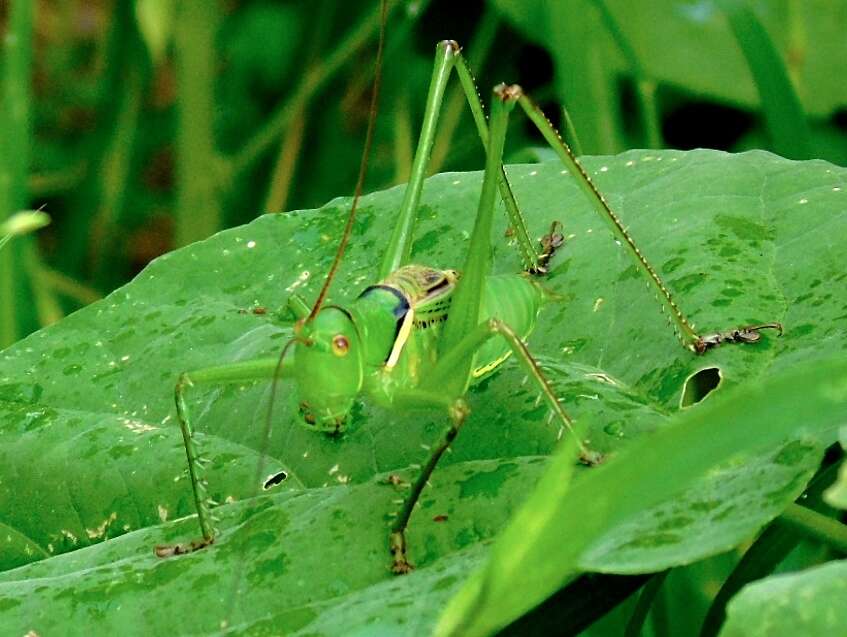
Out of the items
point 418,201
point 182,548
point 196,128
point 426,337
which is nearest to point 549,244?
point 418,201

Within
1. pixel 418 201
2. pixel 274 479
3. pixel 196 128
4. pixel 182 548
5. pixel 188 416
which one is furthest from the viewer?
pixel 196 128

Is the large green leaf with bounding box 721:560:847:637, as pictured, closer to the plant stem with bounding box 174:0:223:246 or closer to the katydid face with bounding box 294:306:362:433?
the katydid face with bounding box 294:306:362:433

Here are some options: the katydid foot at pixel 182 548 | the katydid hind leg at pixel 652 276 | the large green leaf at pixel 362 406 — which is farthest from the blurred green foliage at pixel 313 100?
the katydid foot at pixel 182 548

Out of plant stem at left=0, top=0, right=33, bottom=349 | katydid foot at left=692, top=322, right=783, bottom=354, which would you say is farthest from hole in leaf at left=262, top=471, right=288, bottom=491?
plant stem at left=0, top=0, right=33, bottom=349

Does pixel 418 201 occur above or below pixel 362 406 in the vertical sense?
above

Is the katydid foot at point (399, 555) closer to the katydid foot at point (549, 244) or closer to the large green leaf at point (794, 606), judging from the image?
the large green leaf at point (794, 606)

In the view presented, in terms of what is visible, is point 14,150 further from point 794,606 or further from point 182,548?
point 794,606
